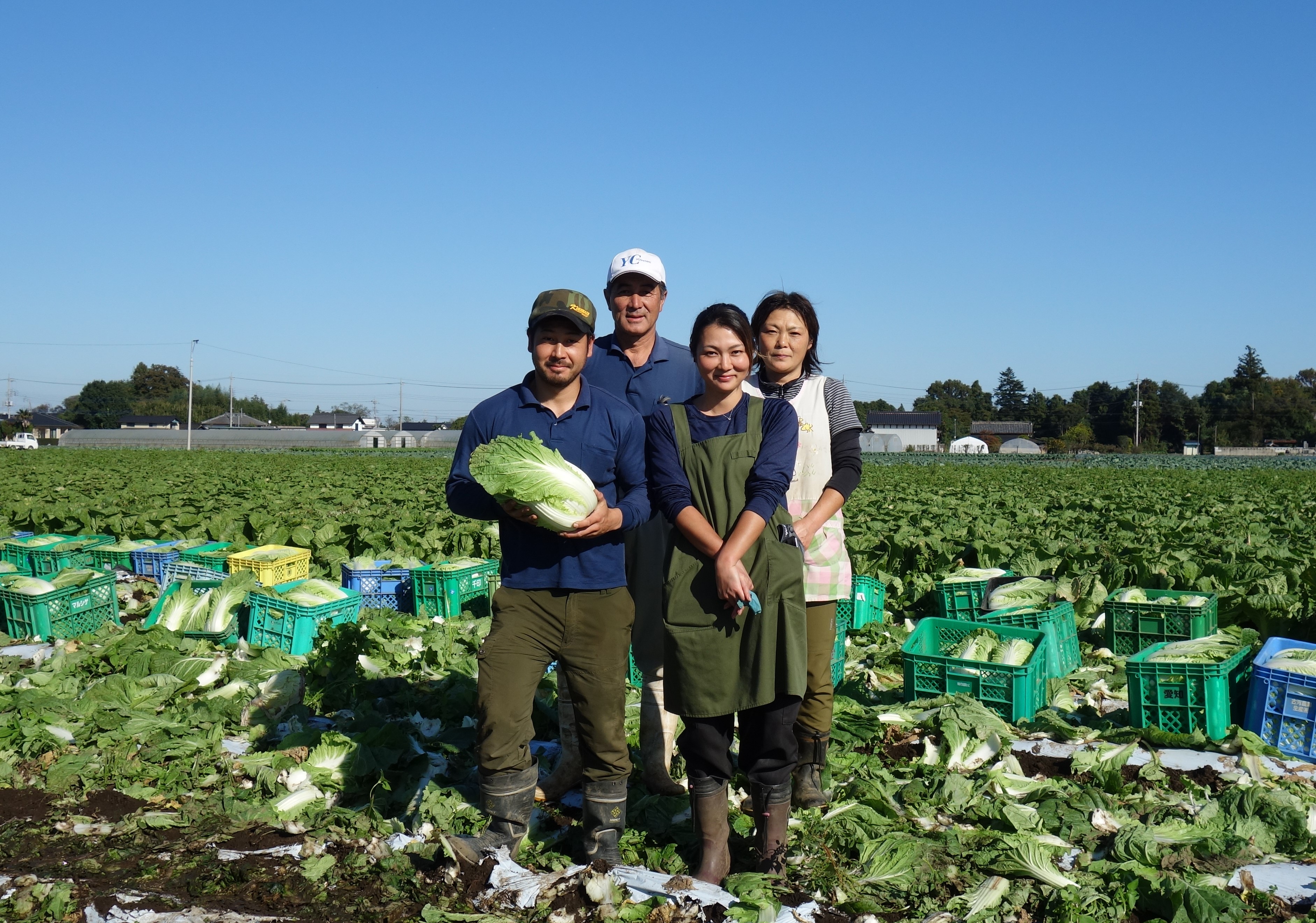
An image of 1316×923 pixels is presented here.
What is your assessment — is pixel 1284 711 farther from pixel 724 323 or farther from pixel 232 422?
pixel 232 422

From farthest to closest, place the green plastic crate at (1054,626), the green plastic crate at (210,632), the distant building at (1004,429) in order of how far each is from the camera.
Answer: the distant building at (1004,429), the green plastic crate at (210,632), the green plastic crate at (1054,626)

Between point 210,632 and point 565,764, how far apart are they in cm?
344

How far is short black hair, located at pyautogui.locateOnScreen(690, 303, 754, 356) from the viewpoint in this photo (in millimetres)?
3158

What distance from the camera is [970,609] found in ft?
22.3

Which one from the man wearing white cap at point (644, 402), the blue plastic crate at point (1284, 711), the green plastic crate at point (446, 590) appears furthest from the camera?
the green plastic crate at point (446, 590)

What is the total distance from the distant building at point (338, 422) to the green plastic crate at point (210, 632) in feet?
378

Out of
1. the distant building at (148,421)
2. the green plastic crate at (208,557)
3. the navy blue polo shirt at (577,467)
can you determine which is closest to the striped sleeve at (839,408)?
the navy blue polo shirt at (577,467)

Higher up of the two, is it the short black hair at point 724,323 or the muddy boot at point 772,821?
the short black hair at point 724,323

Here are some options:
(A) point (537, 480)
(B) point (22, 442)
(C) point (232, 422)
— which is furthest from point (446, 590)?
(C) point (232, 422)

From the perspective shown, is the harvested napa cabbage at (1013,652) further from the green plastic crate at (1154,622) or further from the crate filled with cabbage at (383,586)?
the crate filled with cabbage at (383,586)

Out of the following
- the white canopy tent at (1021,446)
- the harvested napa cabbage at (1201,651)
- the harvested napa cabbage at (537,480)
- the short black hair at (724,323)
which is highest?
the white canopy tent at (1021,446)

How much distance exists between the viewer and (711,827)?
311cm

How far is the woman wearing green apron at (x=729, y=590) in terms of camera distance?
3021mm

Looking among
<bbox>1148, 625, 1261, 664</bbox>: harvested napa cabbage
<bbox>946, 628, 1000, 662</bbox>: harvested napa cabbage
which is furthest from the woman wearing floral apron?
<bbox>1148, 625, 1261, 664</bbox>: harvested napa cabbage
